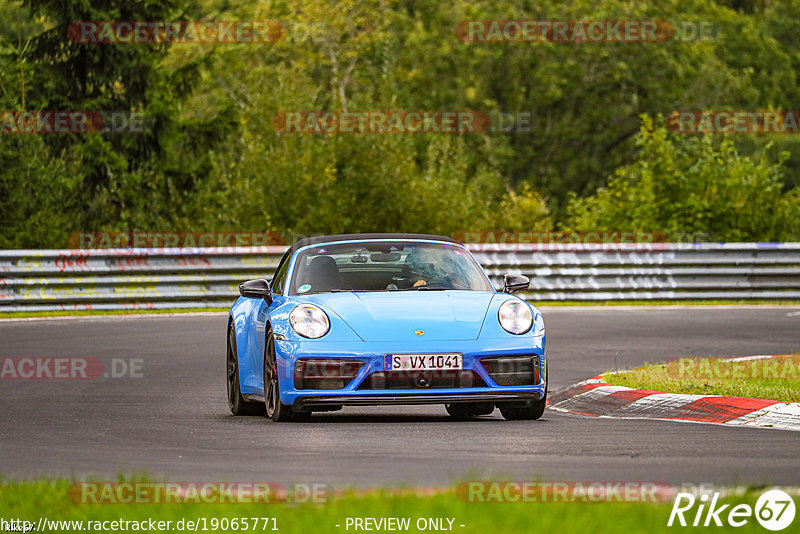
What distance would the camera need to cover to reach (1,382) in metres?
15.2

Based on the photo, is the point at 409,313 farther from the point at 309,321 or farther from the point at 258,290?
the point at 258,290

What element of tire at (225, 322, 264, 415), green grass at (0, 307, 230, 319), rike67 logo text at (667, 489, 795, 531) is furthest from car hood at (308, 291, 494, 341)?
green grass at (0, 307, 230, 319)

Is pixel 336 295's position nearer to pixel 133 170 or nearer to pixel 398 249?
pixel 398 249

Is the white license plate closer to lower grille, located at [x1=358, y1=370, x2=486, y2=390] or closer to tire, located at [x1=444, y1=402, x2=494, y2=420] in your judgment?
lower grille, located at [x1=358, y1=370, x2=486, y2=390]

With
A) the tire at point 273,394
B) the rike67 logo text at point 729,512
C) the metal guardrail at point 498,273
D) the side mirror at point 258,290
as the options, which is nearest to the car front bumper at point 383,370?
the tire at point 273,394

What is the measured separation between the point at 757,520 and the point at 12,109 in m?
30.2

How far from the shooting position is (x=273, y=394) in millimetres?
11453

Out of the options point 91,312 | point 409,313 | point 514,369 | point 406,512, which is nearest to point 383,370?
point 409,313

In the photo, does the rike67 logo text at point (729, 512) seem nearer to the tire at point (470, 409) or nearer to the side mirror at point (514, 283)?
the side mirror at point (514, 283)

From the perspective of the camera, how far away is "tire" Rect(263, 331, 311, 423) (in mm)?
11289

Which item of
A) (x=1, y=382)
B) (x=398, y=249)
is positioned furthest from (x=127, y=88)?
(x=398, y=249)

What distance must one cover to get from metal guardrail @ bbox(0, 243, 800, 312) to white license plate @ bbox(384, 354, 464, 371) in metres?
15.4

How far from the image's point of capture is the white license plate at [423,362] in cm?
1089

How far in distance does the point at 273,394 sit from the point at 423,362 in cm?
120
